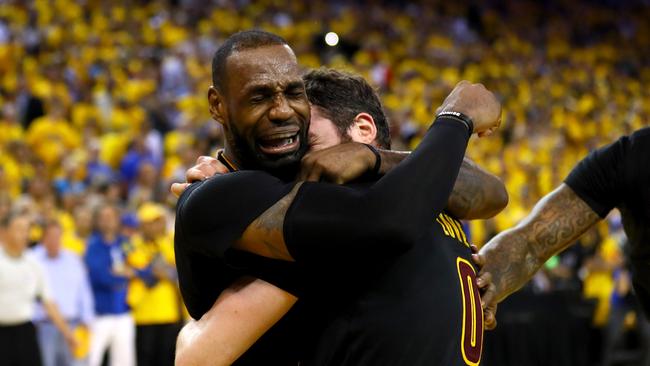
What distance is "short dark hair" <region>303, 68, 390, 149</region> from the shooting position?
298 cm

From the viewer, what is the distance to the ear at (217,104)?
284 cm

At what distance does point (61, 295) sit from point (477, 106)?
7.90m

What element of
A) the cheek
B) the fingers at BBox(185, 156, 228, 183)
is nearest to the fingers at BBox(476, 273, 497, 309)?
the cheek

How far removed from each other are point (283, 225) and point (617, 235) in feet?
37.4

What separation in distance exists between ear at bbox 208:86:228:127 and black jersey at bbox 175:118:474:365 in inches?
12.0

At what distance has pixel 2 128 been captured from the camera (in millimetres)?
12461

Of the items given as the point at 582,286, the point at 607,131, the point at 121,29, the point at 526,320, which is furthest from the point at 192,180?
the point at 607,131

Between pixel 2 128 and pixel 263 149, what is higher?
pixel 263 149

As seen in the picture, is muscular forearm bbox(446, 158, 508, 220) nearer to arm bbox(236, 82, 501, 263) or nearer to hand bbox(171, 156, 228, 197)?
arm bbox(236, 82, 501, 263)

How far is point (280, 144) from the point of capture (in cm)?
279

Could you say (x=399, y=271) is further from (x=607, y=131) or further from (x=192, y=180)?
(x=607, y=131)

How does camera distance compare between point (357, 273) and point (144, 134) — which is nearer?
point (357, 273)

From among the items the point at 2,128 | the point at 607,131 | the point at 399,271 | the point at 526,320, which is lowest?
the point at 526,320

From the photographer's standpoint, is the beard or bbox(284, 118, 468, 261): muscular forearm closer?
bbox(284, 118, 468, 261): muscular forearm
